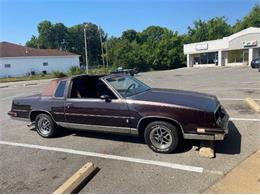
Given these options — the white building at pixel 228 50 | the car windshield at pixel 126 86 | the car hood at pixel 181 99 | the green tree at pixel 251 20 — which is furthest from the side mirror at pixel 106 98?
the green tree at pixel 251 20

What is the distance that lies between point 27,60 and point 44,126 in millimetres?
47941

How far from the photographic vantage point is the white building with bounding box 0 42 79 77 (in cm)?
4886

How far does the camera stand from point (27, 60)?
51469 mm

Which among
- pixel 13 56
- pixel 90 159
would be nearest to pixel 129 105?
pixel 90 159

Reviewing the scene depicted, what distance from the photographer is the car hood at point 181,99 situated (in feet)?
17.3

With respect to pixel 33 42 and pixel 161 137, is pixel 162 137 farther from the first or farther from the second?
pixel 33 42

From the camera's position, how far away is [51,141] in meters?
6.64

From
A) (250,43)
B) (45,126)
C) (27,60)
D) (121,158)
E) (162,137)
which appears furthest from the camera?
(27,60)

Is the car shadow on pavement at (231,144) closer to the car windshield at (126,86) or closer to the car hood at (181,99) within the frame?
the car hood at (181,99)

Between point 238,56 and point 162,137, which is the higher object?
point 238,56

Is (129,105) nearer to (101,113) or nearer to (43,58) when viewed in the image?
(101,113)

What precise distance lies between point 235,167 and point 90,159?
252 centimetres

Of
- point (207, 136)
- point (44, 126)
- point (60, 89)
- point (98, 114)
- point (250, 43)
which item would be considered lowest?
point (44, 126)

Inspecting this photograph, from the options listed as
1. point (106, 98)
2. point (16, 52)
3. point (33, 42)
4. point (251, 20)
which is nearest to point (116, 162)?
point (106, 98)
